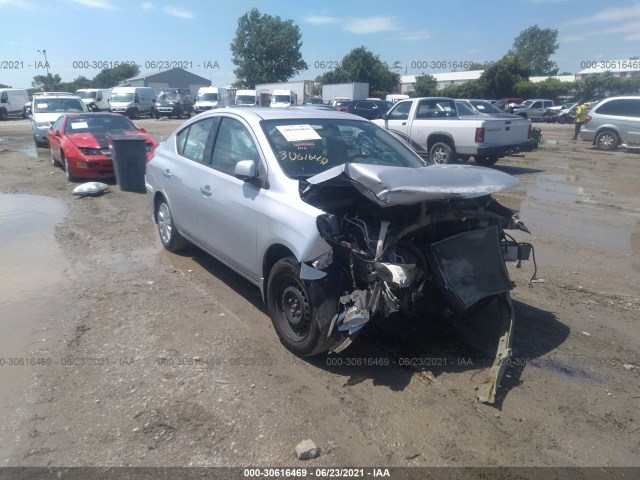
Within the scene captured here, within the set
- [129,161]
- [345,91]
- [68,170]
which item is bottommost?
[68,170]

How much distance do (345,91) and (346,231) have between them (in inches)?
1502

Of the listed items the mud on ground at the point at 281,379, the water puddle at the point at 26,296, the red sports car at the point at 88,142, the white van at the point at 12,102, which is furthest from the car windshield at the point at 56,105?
Result: the white van at the point at 12,102

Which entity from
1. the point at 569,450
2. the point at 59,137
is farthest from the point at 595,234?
the point at 59,137

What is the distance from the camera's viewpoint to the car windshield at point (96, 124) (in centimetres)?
1199

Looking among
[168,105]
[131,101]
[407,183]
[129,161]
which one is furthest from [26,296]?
[168,105]

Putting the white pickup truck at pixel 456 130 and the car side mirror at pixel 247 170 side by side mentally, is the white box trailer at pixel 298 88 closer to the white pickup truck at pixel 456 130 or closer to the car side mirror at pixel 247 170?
A: the white pickup truck at pixel 456 130

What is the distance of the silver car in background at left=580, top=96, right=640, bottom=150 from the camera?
58.3 feet

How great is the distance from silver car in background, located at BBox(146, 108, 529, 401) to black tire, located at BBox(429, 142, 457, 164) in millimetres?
8915

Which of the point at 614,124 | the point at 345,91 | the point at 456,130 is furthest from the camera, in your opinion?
the point at 345,91

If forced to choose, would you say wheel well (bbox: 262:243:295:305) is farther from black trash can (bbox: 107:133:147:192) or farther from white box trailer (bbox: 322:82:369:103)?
white box trailer (bbox: 322:82:369:103)

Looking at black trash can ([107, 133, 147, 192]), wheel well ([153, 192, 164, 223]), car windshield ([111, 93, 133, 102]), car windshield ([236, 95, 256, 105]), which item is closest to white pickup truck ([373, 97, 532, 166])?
black trash can ([107, 133, 147, 192])

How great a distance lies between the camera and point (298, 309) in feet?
13.0

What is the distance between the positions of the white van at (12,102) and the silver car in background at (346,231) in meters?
40.6

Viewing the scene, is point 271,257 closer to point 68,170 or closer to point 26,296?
point 26,296
